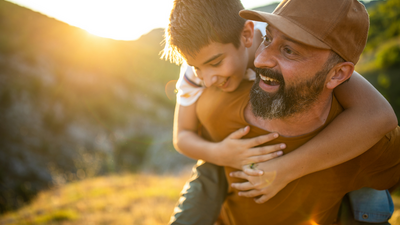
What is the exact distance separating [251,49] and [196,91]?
2.23 feet

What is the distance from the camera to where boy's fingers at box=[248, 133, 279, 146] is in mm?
1695

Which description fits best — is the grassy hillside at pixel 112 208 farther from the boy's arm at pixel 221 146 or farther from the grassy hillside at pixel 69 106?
the grassy hillside at pixel 69 106

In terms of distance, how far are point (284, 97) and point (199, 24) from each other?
2.93 ft

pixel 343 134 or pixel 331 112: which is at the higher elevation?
pixel 331 112

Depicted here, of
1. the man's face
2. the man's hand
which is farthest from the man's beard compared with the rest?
the man's hand

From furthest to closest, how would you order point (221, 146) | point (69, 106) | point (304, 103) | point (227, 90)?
point (69, 106)
point (227, 90)
point (221, 146)
point (304, 103)

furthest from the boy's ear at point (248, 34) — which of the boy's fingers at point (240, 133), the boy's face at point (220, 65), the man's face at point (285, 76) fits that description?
the boy's fingers at point (240, 133)

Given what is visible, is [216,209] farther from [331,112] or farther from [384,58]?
[384,58]

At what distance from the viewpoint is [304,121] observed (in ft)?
5.60

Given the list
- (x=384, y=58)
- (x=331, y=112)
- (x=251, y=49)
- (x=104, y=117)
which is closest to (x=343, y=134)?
(x=331, y=112)

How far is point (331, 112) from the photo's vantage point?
66.6 inches

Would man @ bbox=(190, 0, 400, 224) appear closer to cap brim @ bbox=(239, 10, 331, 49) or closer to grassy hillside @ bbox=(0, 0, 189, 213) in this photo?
cap brim @ bbox=(239, 10, 331, 49)

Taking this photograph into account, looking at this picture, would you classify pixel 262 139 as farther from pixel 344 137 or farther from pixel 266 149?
pixel 344 137

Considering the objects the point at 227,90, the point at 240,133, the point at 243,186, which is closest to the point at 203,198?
the point at 243,186
